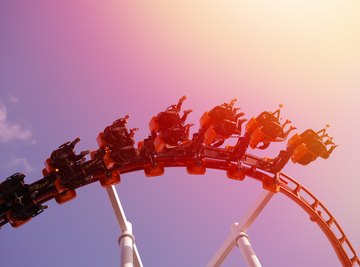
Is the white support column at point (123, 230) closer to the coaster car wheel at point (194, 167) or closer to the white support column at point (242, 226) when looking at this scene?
the coaster car wheel at point (194, 167)

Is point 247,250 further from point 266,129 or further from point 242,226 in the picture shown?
point 266,129

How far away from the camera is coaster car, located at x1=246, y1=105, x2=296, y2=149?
6672 mm

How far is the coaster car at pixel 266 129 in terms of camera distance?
6.67m

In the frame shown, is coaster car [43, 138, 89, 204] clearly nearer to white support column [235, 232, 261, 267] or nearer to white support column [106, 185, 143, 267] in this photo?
white support column [106, 185, 143, 267]

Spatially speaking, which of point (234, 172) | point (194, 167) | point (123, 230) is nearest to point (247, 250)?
point (234, 172)

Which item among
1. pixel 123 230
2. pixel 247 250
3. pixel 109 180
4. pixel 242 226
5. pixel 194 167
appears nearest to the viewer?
pixel 109 180

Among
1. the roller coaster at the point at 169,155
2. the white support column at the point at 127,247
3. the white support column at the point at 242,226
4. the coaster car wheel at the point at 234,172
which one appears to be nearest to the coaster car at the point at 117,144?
the roller coaster at the point at 169,155

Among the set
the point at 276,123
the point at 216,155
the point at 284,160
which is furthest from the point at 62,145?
the point at 284,160

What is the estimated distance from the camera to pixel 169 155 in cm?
648

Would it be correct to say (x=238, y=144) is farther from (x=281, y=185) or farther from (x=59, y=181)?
(x=59, y=181)

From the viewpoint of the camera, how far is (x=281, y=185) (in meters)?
7.75

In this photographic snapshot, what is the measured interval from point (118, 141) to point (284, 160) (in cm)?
354

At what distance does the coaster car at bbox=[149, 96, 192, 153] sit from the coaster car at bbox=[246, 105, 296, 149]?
132cm

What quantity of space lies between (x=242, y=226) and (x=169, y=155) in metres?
2.14
